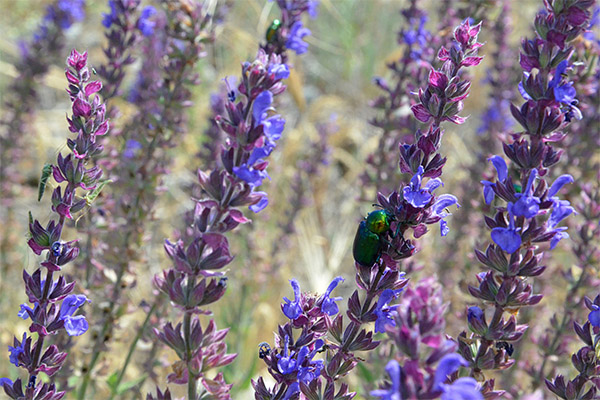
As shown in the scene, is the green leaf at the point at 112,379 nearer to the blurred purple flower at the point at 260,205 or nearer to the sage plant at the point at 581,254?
the blurred purple flower at the point at 260,205

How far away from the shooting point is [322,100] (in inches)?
247

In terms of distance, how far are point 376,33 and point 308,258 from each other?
20.4 ft

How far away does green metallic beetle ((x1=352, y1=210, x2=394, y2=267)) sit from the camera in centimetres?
183

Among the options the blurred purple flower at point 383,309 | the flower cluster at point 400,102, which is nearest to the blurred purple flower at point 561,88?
the blurred purple flower at point 383,309

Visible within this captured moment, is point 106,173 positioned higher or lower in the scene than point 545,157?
higher

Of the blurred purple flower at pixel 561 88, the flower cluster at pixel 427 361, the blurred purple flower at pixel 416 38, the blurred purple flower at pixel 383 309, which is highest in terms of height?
the blurred purple flower at pixel 416 38

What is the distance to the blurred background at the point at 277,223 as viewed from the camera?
13.7 feet

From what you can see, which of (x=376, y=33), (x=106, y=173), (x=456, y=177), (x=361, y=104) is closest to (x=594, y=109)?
(x=456, y=177)

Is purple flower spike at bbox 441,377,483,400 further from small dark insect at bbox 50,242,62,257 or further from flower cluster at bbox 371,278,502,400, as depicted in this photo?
small dark insect at bbox 50,242,62,257

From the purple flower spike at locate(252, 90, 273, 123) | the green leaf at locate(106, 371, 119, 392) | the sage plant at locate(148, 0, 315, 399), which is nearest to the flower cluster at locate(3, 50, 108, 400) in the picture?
the sage plant at locate(148, 0, 315, 399)

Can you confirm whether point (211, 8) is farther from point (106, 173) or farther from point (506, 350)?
point (506, 350)

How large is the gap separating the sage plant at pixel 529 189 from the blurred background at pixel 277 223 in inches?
52.3

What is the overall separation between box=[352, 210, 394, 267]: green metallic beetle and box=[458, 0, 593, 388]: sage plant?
330 mm

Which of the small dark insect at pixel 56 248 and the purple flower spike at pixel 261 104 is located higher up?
the purple flower spike at pixel 261 104
